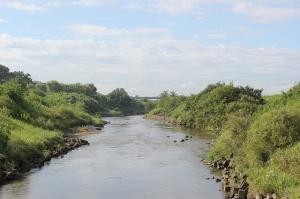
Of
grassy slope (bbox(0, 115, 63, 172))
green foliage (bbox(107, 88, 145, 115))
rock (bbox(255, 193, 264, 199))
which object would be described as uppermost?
green foliage (bbox(107, 88, 145, 115))

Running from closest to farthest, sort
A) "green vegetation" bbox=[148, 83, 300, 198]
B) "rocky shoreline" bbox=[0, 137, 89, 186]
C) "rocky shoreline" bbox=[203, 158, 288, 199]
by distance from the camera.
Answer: "green vegetation" bbox=[148, 83, 300, 198]
"rocky shoreline" bbox=[203, 158, 288, 199]
"rocky shoreline" bbox=[0, 137, 89, 186]

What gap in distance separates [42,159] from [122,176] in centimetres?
1072

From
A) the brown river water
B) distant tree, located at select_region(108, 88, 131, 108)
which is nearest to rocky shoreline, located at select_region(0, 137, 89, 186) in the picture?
the brown river water

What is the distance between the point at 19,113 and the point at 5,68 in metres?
109

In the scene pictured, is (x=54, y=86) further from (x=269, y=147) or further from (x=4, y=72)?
(x=269, y=147)

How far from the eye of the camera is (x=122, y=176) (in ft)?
131

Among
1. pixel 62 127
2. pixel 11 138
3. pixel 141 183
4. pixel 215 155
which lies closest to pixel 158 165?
pixel 215 155

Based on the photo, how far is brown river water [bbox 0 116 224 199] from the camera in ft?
109

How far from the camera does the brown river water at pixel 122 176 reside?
33312 mm

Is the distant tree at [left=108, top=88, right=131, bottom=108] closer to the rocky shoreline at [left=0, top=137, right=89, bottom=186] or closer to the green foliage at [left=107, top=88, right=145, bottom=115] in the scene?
the green foliage at [left=107, top=88, right=145, bottom=115]

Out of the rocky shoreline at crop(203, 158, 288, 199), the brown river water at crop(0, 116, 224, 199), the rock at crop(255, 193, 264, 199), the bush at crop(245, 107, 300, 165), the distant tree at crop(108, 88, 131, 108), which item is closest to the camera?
the rock at crop(255, 193, 264, 199)

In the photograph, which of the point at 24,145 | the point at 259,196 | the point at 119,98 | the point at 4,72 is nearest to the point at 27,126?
the point at 24,145

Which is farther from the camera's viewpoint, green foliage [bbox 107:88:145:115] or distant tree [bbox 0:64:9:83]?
green foliage [bbox 107:88:145:115]

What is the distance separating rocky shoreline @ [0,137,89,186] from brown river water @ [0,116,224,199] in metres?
0.75
